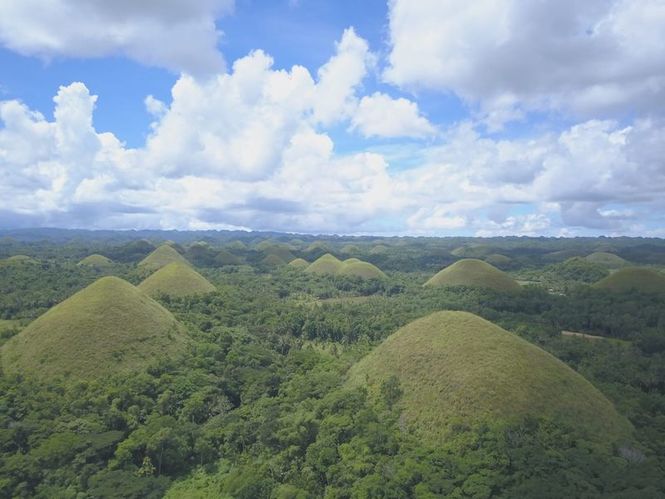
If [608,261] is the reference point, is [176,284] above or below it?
below

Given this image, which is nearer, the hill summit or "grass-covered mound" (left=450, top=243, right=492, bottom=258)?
the hill summit

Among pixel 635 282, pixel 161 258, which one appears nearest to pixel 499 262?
pixel 635 282

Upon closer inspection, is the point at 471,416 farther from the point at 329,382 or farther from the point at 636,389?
the point at 636,389

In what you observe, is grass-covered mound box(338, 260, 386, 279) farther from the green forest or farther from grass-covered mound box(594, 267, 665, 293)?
the green forest

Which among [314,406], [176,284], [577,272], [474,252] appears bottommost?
[314,406]

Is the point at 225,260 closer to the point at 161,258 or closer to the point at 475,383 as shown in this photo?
the point at 161,258

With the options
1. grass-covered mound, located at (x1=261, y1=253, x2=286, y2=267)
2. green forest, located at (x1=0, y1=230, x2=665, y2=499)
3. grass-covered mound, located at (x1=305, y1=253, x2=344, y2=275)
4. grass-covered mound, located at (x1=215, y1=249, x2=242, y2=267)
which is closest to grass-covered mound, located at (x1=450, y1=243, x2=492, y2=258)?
grass-covered mound, located at (x1=305, y1=253, x2=344, y2=275)
